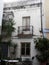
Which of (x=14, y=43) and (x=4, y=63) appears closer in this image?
(x=4, y=63)

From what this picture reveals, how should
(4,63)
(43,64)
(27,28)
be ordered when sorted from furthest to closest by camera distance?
(27,28) < (43,64) < (4,63)

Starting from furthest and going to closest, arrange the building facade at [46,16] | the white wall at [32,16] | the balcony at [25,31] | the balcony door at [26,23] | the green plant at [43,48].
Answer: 1. the balcony door at [26,23]
2. the white wall at [32,16]
3. the balcony at [25,31]
4. the building facade at [46,16]
5. the green plant at [43,48]

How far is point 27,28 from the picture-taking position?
24203 mm

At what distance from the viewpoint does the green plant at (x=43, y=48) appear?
73.5 feet

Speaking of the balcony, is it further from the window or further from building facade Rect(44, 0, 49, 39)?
building facade Rect(44, 0, 49, 39)

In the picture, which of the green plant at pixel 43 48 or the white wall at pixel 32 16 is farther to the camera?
the white wall at pixel 32 16

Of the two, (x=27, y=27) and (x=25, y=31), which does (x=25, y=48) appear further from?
(x=27, y=27)

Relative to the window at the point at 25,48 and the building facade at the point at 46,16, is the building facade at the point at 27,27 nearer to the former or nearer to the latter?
the window at the point at 25,48

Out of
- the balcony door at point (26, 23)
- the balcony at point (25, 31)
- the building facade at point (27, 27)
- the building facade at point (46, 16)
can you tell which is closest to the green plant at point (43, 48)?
the building facade at point (27, 27)

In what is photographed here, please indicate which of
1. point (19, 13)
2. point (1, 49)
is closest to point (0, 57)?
point (1, 49)

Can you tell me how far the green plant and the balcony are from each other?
4.20ft

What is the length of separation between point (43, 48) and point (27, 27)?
2.84 meters

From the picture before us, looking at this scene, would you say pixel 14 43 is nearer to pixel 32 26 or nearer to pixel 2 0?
pixel 32 26

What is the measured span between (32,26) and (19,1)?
2.96 meters
